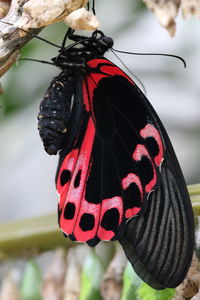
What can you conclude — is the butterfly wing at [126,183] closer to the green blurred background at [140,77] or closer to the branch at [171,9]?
the branch at [171,9]

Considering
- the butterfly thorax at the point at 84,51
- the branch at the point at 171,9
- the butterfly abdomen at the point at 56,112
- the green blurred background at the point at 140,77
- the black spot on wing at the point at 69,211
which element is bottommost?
the green blurred background at the point at 140,77

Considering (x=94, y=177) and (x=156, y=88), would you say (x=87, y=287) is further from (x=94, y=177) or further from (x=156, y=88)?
(x=156, y=88)

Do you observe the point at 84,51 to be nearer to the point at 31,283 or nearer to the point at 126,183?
the point at 126,183

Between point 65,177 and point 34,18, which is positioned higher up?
point 34,18

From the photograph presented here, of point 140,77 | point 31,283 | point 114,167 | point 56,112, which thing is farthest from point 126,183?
point 140,77

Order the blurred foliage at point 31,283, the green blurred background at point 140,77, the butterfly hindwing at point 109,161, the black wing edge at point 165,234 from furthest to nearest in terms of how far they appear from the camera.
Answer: the green blurred background at point 140,77
the blurred foliage at point 31,283
the butterfly hindwing at point 109,161
the black wing edge at point 165,234

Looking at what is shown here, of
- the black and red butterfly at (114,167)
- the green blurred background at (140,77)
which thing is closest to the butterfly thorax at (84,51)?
the black and red butterfly at (114,167)

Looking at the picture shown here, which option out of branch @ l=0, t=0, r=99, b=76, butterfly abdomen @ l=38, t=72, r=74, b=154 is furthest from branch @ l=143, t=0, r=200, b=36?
butterfly abdomen @ l=38, t=72, r=74, b=154

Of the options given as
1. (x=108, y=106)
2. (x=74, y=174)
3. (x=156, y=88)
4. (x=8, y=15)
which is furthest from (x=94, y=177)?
(x=156, y=88)
